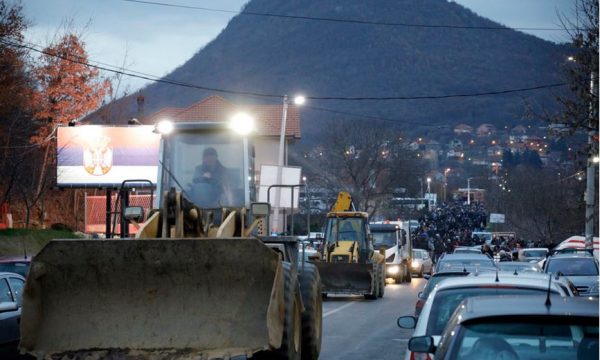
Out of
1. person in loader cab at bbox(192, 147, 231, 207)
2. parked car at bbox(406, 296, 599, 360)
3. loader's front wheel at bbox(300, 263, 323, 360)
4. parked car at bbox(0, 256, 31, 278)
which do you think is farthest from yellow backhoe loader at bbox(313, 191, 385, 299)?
parked car at bbox(406, 296, 599, 360)

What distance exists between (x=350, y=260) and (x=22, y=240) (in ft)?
35.9

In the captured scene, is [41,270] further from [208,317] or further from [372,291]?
[372,291]

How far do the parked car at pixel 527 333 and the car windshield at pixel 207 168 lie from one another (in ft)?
25.2

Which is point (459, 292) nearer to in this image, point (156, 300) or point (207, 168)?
point (156, 300)

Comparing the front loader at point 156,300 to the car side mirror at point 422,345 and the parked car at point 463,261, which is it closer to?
the car side mirror at point 422,345

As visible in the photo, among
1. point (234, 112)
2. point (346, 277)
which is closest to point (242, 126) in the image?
point (346, 277)

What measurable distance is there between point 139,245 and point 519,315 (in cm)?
551

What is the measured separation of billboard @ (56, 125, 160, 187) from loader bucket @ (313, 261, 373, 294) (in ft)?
40.5

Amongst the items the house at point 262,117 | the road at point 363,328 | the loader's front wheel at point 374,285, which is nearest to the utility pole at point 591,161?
the road at point 363,328

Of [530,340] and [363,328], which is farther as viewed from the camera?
[363,328]

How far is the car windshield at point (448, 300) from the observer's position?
10.7m

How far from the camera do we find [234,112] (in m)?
78.4

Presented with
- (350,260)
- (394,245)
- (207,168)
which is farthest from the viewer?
(394,245)

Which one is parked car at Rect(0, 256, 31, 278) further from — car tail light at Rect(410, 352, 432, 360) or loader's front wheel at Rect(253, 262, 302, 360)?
car tail light at Rect(410, 352, 432, 360)
